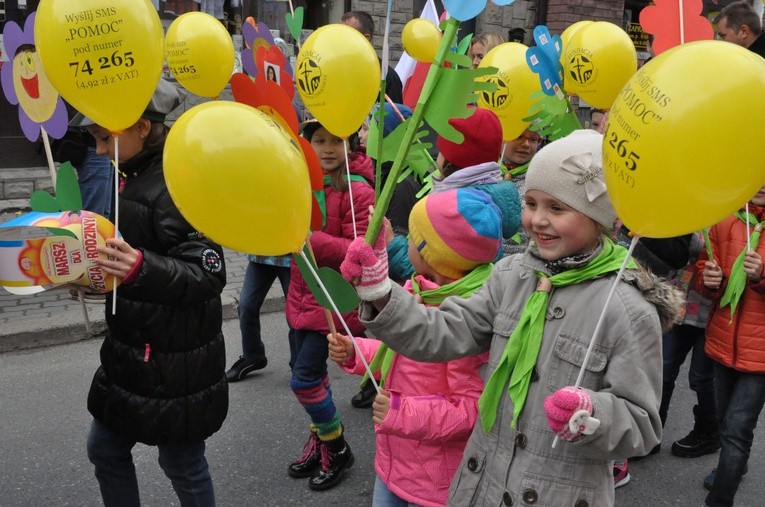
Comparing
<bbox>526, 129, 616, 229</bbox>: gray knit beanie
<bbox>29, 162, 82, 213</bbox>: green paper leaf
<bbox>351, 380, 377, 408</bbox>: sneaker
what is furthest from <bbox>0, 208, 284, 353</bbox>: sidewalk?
<bbox>526, 129, 616, 229</bbox>: gray knit beanie

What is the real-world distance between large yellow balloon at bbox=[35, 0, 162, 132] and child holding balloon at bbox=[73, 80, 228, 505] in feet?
0.69

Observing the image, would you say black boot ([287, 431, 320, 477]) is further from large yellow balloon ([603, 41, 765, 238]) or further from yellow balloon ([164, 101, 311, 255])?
large yellow balloon ([603, 41, 765, 238])

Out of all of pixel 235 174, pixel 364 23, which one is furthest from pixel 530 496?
pixel 364 23

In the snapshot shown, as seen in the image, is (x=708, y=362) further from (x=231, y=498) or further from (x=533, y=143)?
(x=231, y=498)

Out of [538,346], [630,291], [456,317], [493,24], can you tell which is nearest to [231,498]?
[456,317]

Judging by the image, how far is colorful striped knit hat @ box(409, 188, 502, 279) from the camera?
6.38 feet

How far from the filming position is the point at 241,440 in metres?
3.56

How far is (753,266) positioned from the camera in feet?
9.11

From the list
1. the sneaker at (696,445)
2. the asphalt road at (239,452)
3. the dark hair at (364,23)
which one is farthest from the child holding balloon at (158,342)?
the dark hair at (364,23)

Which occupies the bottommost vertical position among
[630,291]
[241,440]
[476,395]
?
[241,440]

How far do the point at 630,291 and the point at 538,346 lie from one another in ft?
0.79

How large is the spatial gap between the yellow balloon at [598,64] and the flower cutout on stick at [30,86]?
89.1 inches

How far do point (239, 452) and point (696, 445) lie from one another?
2.28 meters

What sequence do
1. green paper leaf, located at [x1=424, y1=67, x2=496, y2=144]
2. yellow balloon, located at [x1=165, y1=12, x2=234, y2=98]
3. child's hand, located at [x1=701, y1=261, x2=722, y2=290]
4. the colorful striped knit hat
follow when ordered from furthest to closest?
yellow balloon, located at [x1=165, y1=12, x2=234, y2=98], child's hand, located at [x1=701, y1=261, x2=722, y2=290], the colorful striped knit hat, green paper leaf, located at [x1=424, y1=67, x2=496, y2=144]
